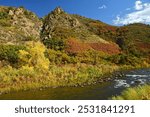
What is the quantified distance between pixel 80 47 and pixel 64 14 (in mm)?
26922

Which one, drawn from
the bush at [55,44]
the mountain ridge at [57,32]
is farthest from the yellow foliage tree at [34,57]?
the bush at [55,44]

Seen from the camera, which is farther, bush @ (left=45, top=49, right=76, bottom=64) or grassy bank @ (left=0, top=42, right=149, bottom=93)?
bush @ (left=45, top=49, right=76, bottom=64)

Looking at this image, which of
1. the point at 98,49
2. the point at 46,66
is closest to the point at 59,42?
the point at 98,49

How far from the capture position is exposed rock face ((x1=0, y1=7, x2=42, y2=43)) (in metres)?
79.9

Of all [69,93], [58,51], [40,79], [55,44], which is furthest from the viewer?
[55,44]

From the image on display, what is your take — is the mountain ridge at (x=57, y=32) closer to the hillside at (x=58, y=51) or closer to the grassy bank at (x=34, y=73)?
the hillside at (x=58, y=51)

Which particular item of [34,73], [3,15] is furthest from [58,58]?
[3,15]

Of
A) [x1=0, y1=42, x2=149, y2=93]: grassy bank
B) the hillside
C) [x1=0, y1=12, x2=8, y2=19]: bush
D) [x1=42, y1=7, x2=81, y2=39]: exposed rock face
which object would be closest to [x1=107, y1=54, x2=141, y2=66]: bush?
the hillside

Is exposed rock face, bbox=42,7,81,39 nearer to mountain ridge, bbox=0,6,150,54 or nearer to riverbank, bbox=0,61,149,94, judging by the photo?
mountain ridge, bbox=0,6,150,54

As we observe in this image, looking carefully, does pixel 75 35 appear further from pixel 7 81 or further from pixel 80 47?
pixel 7 81

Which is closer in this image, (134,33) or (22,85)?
Answer: (22,85)

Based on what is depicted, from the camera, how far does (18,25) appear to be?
8988 cm

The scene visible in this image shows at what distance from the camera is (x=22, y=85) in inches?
1534

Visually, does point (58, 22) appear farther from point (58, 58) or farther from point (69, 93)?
point (69, 93)
